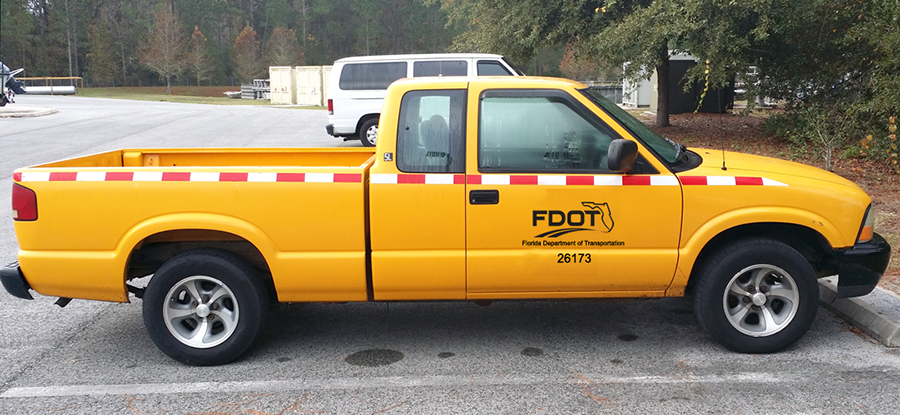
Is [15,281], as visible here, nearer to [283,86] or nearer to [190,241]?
[190,241]

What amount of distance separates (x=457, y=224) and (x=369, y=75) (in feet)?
37.9

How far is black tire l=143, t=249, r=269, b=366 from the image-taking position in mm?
4621

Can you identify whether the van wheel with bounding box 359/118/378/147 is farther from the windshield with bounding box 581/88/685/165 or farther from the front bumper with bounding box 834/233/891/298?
the front bumper with bounding box 834/233/891/298

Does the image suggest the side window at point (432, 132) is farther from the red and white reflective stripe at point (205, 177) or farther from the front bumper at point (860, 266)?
the front bumper at point (860, 266)

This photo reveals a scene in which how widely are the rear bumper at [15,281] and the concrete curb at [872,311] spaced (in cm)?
550

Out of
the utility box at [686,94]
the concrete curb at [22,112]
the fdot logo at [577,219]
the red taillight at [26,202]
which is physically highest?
the utility box at [686,94]

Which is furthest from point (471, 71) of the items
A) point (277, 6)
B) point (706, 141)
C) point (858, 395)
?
point (277, 6)

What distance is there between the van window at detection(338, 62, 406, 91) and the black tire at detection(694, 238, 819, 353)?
37.4 feet

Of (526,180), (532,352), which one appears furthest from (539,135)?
(532,352)

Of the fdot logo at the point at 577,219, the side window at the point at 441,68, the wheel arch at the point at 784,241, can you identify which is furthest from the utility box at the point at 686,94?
the fdot logo at the point at 577,219

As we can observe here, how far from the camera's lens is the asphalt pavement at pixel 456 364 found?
4.13m

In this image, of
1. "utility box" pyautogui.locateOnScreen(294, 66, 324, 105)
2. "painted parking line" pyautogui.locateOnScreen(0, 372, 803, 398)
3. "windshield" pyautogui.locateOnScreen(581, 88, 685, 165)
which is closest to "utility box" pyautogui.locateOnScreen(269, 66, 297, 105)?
"utility box" pyautogui.locateOnScreen(294, 66, 324, 105)

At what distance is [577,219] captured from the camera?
15.1 ft

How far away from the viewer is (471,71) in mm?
14297
